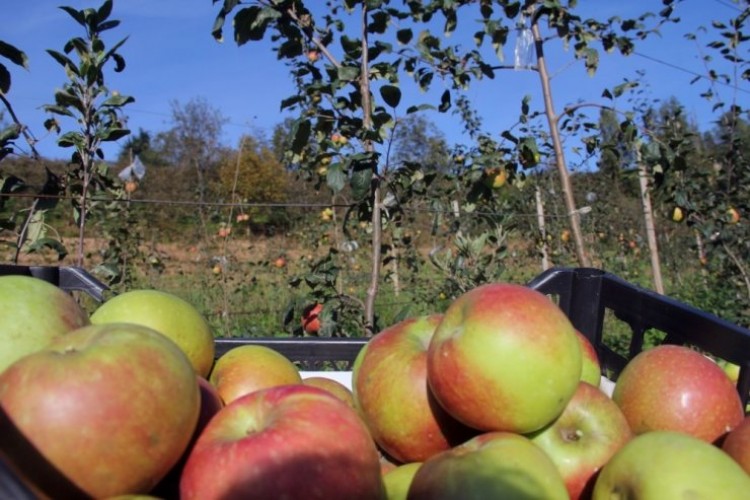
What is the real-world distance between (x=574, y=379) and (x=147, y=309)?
0.79 metres

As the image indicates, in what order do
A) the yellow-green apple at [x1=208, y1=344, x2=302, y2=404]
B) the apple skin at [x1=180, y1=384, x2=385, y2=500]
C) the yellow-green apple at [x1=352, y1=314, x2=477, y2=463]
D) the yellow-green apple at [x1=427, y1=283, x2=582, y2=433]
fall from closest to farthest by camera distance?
the apple skin at [x1=180, y1=384, x2=385, y2=500], the yellow-green apple at [x1=427, y1=283, x2=582, y2=433], the yellow-green apple at [x1=352, y1=314, x2=477, y2=463], the yellow-green apple at [x1=208, y1=344, x2=302, y2=404]

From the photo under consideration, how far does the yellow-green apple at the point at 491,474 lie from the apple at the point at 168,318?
52 cm

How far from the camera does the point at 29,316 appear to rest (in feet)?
3.63

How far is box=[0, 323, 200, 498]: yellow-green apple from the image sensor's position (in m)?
0.83

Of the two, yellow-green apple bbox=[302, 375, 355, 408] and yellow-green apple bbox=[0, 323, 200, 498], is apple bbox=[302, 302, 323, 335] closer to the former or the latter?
yellow-green apple bbox=[302, 375, 355, 408]

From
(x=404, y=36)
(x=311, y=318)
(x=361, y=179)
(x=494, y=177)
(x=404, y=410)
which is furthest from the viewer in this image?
(x=494, y=177)

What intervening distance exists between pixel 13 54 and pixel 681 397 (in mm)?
2357

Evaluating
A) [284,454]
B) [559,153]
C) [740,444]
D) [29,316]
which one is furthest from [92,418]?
[559,153]

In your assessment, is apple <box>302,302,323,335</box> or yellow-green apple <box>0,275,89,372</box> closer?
yellow-green apple <box>0,275,89,372</box>

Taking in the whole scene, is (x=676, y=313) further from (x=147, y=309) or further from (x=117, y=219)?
(x=117, y=219)

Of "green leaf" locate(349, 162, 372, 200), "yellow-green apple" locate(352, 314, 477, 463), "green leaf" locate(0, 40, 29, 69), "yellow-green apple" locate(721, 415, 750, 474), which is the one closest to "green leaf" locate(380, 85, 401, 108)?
"green leaf" locate(349, 162, 372, 200)

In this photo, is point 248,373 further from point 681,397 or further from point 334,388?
point 681,397

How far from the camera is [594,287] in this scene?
6.46ft

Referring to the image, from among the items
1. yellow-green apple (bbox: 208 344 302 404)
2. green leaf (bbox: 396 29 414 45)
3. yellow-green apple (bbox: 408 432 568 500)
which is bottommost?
yellow-green apple (bbox: 208 344 302 404)
